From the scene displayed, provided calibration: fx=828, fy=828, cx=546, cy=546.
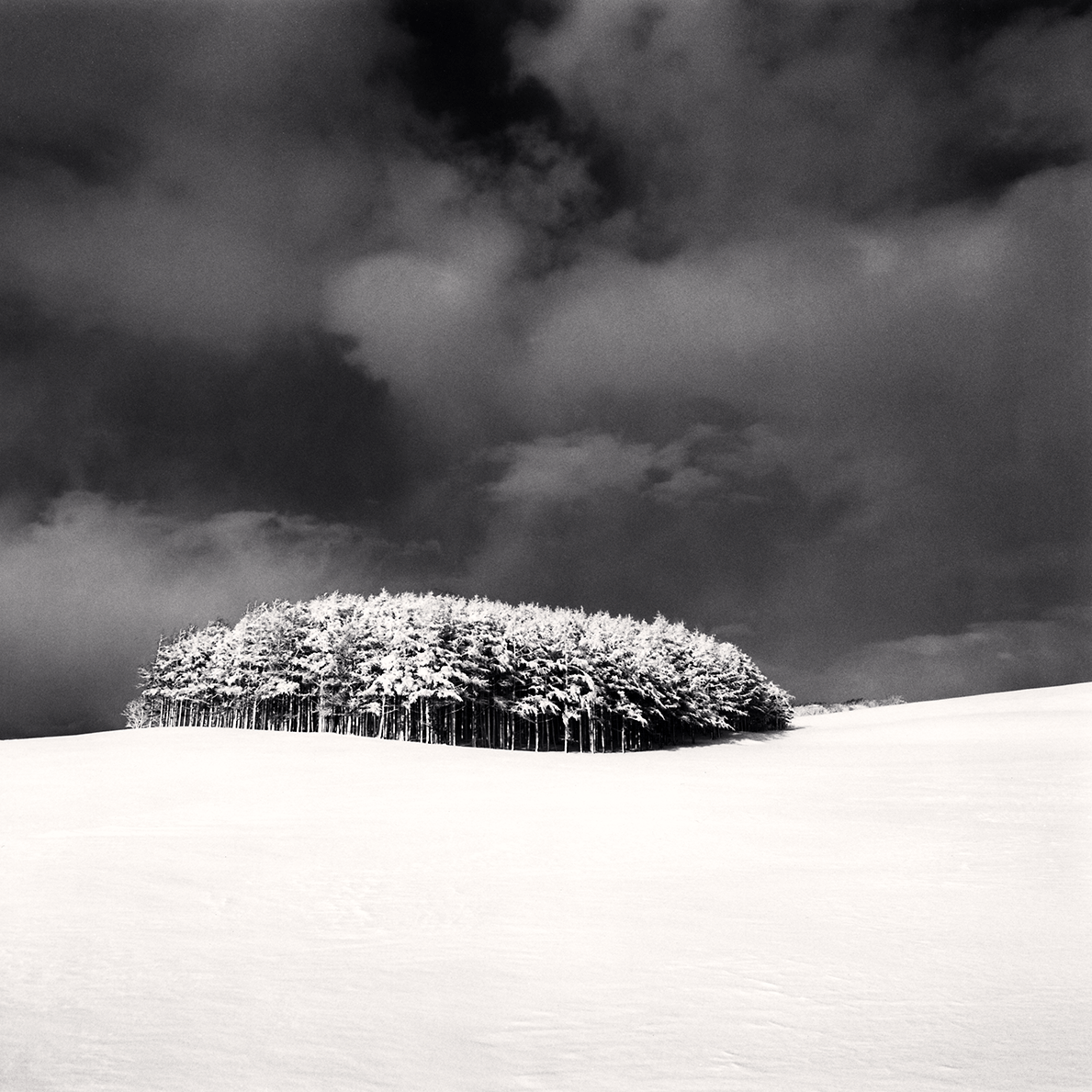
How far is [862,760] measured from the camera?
46062 mm

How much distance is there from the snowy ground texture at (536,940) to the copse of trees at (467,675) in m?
40.3

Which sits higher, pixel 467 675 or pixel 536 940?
pixel 467 675

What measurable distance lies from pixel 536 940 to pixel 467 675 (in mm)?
57091

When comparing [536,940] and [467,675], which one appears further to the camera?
[467,675]

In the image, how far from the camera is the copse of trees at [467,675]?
68.2 m

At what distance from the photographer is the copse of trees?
2687 inches

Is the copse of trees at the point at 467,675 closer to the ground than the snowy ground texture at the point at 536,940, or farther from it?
farther from it

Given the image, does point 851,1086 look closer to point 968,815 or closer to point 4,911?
point 4,911

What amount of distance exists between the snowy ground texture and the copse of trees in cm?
4025

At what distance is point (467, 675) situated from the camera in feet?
222

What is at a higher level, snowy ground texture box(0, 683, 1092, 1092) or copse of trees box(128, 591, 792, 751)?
copse of trees box(128, 591, 792, 751)

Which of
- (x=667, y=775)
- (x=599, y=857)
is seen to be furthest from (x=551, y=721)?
(x=599, y=857)

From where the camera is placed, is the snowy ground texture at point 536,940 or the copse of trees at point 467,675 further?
the copse of trees at point 467,675

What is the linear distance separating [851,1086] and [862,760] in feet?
143
